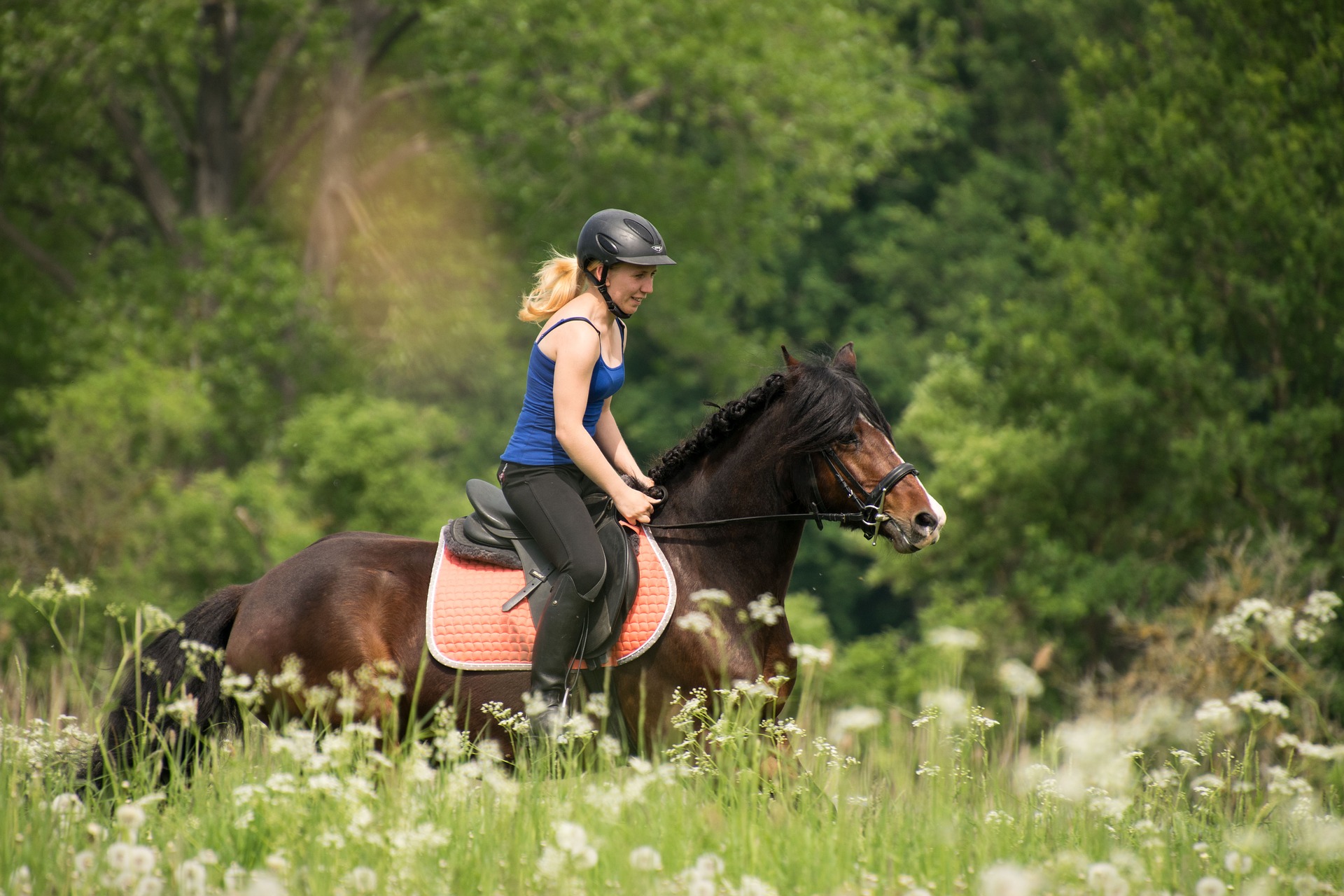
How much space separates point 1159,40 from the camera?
2244 cm

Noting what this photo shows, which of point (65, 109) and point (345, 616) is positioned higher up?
point (65, 109)

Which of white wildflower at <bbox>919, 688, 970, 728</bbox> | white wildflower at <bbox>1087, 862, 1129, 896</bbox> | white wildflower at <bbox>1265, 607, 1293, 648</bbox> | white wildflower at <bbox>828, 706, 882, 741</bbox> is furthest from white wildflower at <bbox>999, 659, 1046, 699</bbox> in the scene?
white wildflower at <bbox>1265, 607, 1293, 648</bbox>

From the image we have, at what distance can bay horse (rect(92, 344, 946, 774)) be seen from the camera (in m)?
5.25

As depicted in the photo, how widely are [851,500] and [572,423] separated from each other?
47.3 inches

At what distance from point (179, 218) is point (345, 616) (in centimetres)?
2164

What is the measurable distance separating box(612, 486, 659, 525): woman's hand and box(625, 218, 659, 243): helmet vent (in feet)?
3.37

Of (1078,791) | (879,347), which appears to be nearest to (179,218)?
(879,347)

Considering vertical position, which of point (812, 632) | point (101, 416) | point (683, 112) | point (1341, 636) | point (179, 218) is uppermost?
point (683, 112)

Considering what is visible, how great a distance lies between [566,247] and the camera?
25125 millimetres

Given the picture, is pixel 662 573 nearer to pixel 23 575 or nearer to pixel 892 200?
pixel 23 575

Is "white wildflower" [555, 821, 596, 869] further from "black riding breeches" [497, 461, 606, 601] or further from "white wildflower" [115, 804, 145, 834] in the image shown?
"black riding breeches" [497, 461, 606, 601]

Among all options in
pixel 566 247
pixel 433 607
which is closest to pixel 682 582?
pixel 433 607

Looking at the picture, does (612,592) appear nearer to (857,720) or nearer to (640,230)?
(640,230)

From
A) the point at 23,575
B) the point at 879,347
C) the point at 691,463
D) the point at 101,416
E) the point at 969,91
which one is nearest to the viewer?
the point at 691,463
